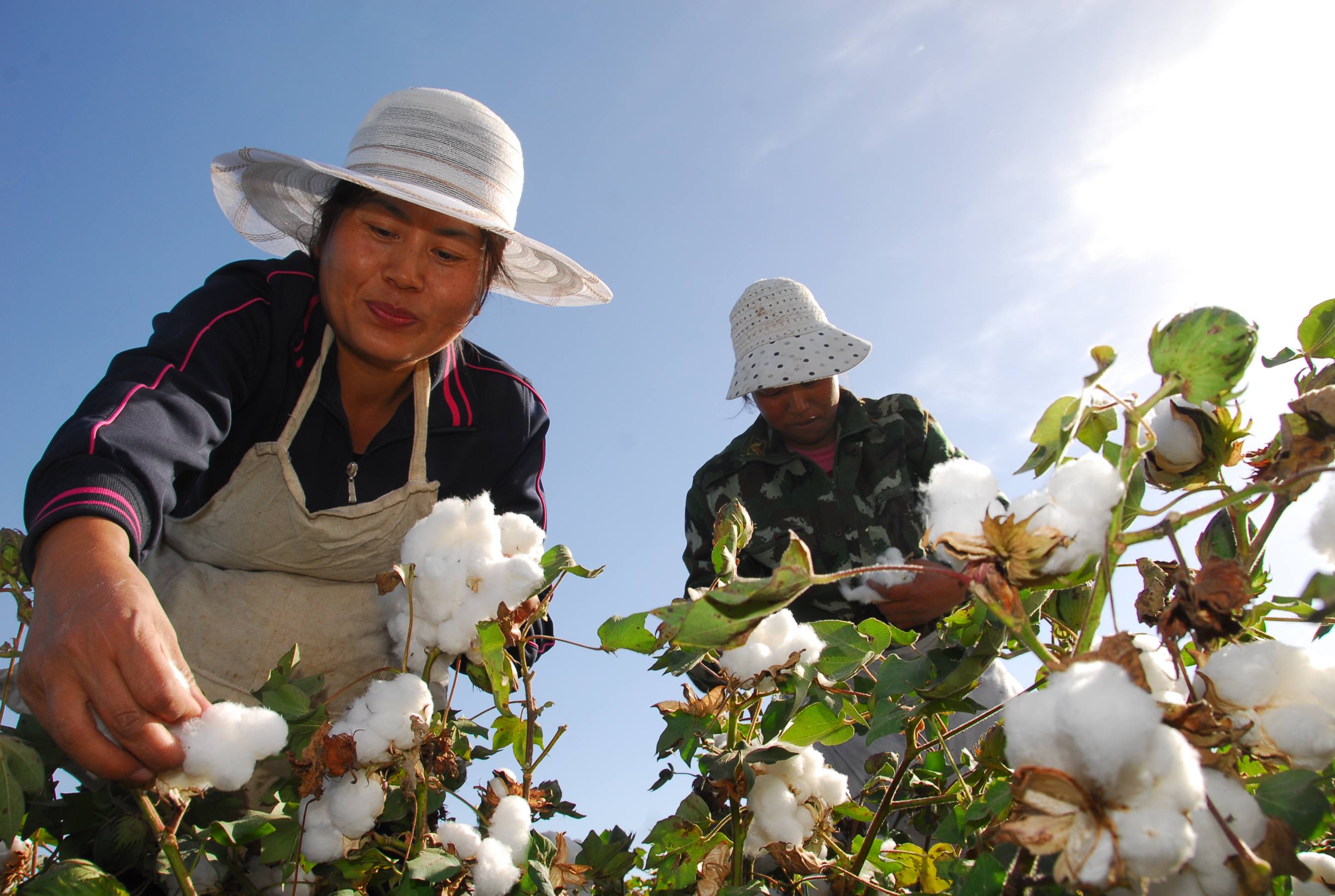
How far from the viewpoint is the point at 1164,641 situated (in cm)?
51

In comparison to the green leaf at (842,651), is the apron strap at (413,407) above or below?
above

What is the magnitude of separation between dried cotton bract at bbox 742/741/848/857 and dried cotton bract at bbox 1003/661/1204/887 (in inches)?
18.0

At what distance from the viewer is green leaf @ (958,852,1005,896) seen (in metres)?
0.54

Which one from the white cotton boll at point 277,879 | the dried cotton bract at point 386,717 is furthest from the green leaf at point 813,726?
the white cotton boll at point 277,879

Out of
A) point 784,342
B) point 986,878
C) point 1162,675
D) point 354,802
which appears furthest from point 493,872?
point 784,342

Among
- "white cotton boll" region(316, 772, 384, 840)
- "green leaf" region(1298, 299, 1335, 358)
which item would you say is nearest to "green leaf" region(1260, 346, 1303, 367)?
"green leaf" region(1298, 299, 1335, 358)

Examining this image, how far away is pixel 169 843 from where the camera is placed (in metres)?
0.73

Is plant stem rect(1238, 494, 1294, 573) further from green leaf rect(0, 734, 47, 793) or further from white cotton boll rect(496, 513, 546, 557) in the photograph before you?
green leaf rect(0, 734, 47, 793)

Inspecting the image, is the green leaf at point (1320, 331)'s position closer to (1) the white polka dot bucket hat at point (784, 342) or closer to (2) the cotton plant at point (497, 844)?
(2) the cotton plant at point (497, 844)

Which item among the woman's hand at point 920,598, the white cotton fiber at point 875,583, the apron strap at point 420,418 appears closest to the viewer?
the apron strap at point 420,418

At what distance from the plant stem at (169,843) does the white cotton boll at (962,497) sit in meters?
0.69

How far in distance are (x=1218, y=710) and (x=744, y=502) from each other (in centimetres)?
245

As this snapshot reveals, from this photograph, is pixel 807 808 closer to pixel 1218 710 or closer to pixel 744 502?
pixel 1218 710

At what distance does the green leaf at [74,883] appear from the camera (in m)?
0.74
